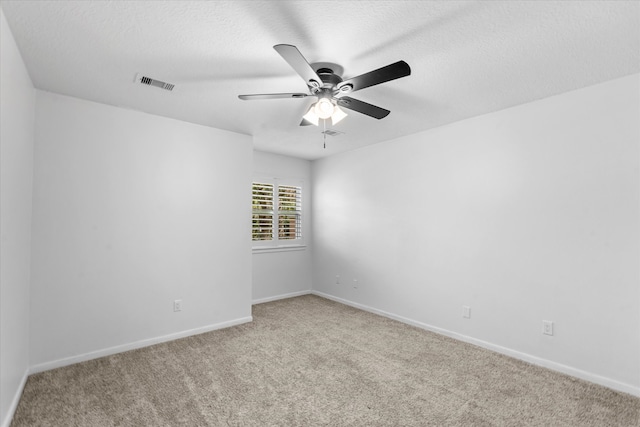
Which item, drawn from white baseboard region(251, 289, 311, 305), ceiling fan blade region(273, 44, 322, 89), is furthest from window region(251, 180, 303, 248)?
ceiling fan blade region(273, 44, 322, 89)

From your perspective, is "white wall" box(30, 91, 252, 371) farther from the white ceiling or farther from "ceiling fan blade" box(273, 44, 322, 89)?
"ceiling fan blade" box(273, 44, 322, 89)

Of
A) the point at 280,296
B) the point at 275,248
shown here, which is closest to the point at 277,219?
the point at 275,248

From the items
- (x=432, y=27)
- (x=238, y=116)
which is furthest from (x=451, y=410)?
(x=238, y=116)

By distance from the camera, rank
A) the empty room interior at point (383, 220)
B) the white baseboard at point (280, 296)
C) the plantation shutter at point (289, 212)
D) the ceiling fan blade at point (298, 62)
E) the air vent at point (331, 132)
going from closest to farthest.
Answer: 1. the ceiling fan blade at point (298, 62)
2. the empty room interior at point (383, 220)
3. the air vent at point (331, 132)
4. the white baseboard at point (280, 296)
5. the plantation shutter at point (289, 212)

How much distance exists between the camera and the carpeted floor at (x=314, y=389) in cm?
211

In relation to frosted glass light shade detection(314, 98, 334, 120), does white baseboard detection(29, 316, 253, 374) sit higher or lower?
lower

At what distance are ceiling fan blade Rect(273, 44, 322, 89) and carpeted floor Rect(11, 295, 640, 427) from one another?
2292 mm

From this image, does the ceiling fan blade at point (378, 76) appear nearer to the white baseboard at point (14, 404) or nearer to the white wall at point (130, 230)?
the white wall at point (130, 230)

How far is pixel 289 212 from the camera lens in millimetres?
5449

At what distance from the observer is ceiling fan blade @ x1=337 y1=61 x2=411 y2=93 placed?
5.92 feet

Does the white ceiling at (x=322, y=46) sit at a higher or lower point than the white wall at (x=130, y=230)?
higher

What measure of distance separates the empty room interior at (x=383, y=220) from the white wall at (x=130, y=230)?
0.06ft

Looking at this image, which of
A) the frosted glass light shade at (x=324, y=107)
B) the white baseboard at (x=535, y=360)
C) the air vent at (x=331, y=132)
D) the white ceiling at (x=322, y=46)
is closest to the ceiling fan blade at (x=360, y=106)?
the frosted glass light shade at (x=324, y=107)

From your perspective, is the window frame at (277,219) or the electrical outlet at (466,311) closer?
the electrical outlet at (466,311)
